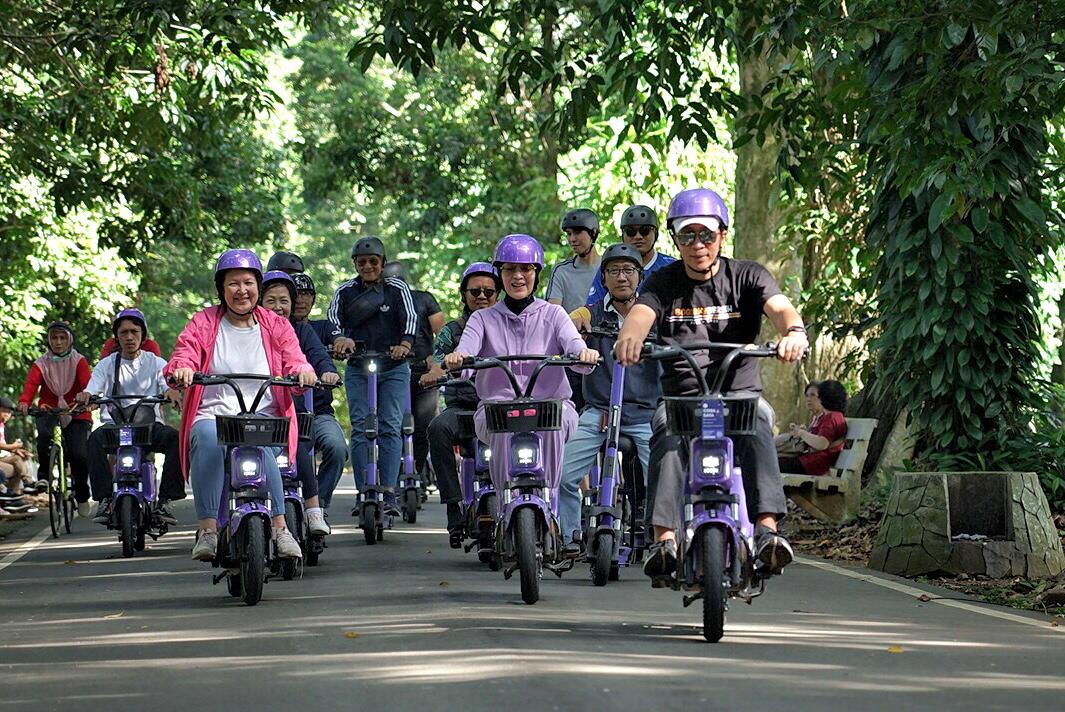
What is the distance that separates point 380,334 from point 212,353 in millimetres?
4635

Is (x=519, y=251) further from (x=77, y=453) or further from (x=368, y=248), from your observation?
(x=77, y=453)

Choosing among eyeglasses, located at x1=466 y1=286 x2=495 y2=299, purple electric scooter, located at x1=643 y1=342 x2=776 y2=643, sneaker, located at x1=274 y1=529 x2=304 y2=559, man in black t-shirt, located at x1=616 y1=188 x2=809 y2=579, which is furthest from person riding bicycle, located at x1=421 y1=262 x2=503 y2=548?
purple electric scooter, located at x1=643 y1=342 x2=776 y2=643

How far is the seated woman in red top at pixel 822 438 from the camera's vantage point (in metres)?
16.9

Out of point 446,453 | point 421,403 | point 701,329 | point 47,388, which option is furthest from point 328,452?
point 47,388

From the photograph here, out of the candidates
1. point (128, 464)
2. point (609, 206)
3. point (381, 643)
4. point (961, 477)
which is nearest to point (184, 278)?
point (609, 206)

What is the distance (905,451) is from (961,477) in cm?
446

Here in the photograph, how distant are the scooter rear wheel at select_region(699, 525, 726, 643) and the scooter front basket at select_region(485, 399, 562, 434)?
2.25 meters

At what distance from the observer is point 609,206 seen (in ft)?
86.1

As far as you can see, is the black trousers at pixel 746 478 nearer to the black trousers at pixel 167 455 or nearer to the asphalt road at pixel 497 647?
the asphalt road at pixel 497 647

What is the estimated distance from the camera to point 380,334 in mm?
15516

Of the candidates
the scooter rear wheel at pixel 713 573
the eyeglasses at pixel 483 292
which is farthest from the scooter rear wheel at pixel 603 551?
the eyeglasses at pixel 483 292

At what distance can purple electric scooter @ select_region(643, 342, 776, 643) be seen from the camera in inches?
324

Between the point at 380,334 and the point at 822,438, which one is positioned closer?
the point at 380,334

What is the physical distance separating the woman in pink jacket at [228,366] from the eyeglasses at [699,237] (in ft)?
8.34
